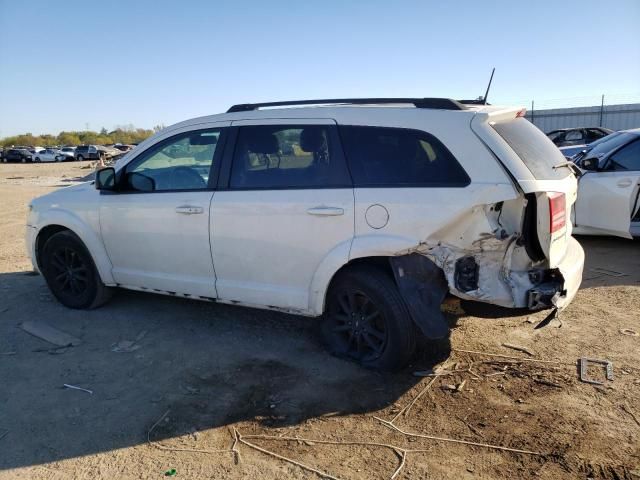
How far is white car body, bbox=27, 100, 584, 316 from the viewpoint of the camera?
346cm

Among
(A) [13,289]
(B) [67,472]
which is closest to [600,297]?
(B) [67,472]

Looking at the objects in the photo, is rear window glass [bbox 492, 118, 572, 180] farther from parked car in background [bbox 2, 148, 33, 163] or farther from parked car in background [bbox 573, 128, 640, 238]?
parked car in background [bbox 2, 148, 33, 163]

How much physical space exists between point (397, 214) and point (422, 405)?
129 cm

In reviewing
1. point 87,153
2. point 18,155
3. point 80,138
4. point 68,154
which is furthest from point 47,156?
point 80,138

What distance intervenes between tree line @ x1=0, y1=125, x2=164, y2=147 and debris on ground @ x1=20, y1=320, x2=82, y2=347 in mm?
83415

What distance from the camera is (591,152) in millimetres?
7570

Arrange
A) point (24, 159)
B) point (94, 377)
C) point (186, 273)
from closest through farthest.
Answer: point (94, 377) → point (186, 273) → point (24, 159)

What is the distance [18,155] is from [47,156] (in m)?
2.57

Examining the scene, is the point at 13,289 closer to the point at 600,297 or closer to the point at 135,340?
the point at 135,340

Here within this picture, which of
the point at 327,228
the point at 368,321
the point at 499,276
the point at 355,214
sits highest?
the point at 355,214

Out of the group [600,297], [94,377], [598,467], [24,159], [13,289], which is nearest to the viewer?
[598,467]

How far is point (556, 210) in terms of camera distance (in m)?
3.47

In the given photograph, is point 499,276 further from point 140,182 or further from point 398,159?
point 140,182

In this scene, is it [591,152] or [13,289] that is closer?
[13,289]
